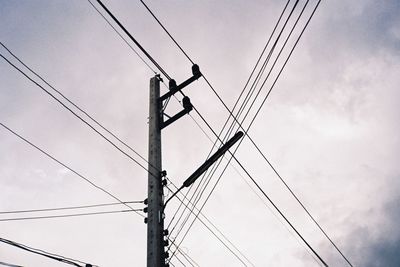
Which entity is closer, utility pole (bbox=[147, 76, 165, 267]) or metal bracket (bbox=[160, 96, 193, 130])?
utility pole (bbox=[147, 76, 165, 267])

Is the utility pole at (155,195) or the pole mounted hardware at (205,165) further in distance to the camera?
the pole mounted hardware at (205,165)

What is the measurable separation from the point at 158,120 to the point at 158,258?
3240mm

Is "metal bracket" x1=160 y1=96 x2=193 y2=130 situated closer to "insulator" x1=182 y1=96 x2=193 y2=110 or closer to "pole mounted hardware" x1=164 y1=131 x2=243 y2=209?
"insulator" x1=182 y1=96 x2=193 y2=110

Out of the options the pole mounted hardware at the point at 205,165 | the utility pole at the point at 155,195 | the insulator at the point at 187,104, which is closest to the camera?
the utility pole at the point at 155,195

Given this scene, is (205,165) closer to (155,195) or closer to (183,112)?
(155,195)

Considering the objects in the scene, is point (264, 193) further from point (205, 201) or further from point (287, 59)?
point (287, 59)

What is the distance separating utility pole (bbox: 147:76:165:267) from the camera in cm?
564

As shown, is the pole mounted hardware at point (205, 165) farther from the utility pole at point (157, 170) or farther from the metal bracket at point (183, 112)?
the metal bracket at point (183, 112)

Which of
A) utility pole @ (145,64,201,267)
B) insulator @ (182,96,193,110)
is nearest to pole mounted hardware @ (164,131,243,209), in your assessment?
utility pole @ (145,64,201,267)

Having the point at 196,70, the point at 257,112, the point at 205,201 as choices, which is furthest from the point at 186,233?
the point at 196,70

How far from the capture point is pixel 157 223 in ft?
19.5

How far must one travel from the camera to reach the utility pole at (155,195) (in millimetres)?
5645

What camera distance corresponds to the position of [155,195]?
6.24 metres

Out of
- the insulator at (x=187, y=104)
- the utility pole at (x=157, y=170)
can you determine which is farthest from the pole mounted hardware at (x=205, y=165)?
the insulator at (x=187, y=104)
